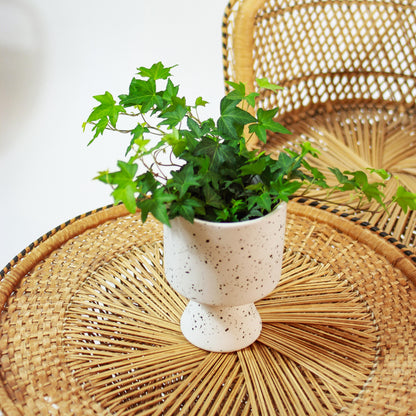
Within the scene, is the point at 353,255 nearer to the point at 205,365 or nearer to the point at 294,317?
the point at 294,317

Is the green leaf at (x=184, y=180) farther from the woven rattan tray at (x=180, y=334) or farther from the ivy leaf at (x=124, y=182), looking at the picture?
the woven rattan tray at (x=180, y=334)

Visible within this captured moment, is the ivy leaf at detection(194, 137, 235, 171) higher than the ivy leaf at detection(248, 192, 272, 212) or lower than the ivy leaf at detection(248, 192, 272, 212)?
higher

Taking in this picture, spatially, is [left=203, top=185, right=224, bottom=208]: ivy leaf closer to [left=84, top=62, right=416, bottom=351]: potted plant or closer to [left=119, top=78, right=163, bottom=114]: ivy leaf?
[left=84, top=62, right=416, bottom=351]: potted plant

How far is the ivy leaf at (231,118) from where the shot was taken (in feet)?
2.68

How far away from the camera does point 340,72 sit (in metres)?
1.54

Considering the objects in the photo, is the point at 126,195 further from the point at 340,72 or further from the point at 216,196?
the point at 340,72

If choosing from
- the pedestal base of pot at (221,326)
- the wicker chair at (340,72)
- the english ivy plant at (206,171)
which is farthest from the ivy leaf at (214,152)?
the wicker chair at (340,72)

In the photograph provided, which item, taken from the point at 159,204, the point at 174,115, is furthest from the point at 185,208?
the point at 174,115

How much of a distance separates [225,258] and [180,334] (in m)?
0.19

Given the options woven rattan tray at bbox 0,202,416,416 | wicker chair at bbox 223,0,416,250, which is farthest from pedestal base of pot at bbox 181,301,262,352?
wicker chair at bbox 223,0,416,250

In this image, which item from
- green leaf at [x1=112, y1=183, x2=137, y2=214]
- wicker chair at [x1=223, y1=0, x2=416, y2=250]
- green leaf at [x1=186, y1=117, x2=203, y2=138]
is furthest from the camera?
wicker chair at [x1=223, y1=0, x2=416, y2=250]

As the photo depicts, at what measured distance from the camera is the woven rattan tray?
2.68 ft

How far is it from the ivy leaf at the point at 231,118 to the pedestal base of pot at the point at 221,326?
0.23m

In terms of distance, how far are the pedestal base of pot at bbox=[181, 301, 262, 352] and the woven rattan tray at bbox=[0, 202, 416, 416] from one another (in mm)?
13
